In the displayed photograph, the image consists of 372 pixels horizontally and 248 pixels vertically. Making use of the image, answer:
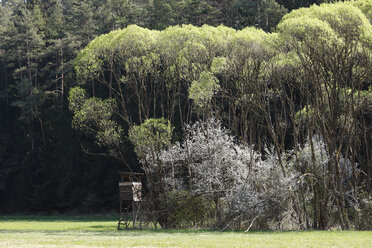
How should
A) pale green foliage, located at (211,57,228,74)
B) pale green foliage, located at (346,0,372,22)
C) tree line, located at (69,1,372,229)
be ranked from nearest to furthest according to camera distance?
tree line, located at (69,1,372,229) → pale green foliage, located at (346,0,372,22) → pale green foliage, located at (211,57,228,74)

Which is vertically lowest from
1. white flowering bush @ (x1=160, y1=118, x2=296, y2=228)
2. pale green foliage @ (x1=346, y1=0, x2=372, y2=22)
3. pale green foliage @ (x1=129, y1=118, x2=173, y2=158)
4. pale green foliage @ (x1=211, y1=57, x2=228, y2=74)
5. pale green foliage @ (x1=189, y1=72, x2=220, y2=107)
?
white flowering bush @ (x1=160, y1=118, x2=296, y2=228)

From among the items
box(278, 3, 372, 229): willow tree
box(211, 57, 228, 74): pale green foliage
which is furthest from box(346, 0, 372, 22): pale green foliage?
box(211, 57, 228, 74): pale green foliage

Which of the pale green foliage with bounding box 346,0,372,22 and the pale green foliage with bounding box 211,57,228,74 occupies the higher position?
the pale green foliage with bounding box 346,0,372,22

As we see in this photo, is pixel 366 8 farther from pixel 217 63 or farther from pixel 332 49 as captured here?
pixel 217 63

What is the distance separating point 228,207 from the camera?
21781 mm

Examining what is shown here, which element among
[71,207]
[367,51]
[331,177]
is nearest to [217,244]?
[331,177]

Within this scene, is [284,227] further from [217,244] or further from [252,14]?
[252,14]

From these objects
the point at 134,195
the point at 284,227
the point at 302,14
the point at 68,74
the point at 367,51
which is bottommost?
the point at 284,227

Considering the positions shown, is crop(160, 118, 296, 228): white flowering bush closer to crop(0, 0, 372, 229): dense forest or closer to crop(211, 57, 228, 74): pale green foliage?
crop(0, 0, 372, 229): dense forest

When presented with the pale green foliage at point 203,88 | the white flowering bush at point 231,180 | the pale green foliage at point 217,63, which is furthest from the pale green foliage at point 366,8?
the white flowering bush at point 231,180

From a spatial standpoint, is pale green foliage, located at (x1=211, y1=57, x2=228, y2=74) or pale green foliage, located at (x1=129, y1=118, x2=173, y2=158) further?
pale green foliage, located at (x1=129, y1=118, x2=173, y2=158)

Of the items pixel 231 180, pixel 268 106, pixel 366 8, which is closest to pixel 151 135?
pixel 231 180

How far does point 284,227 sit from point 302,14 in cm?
913

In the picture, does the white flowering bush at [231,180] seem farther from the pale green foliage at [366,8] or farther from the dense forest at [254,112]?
the pale green foliage at [366,8]
